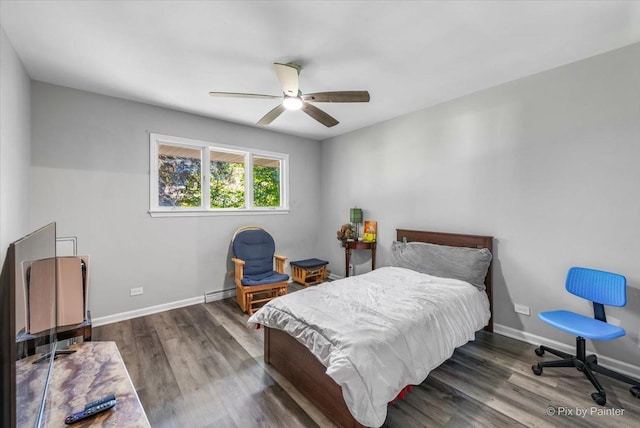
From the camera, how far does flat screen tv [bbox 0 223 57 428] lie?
0.70 meters

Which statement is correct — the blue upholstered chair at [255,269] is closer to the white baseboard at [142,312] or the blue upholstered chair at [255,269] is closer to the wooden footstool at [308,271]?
the wooden footstool at [308,271]

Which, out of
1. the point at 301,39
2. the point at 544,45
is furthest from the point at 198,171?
the point at 544,45

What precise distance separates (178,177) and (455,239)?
380 centimetres

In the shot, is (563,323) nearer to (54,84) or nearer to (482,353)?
(482,353)

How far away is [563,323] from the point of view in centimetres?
216

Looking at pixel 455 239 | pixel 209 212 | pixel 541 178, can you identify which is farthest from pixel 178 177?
pixel 541 178

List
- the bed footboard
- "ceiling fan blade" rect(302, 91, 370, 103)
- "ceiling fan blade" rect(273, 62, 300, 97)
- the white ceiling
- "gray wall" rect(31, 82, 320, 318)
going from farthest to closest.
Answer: "gray wall" rect(31, 82, 320, 318), "ceiling fan blade" rect(302, 91, 370, 103), "ceiling fan blade" rect(273, 62, 300, 97), the white ceiling, the bed footboard

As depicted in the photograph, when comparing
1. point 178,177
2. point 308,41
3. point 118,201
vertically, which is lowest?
point 118,201

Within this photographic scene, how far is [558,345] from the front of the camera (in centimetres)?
261

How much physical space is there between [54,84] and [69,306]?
245cm

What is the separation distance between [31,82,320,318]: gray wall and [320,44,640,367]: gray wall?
2.97 metres

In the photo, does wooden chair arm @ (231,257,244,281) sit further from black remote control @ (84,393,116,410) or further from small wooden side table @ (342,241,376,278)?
black remote control @ (84,393,116,410)

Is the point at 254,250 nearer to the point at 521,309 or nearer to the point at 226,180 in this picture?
the point at 226,180

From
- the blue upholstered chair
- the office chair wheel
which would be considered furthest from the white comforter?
the blue upholstered chair
